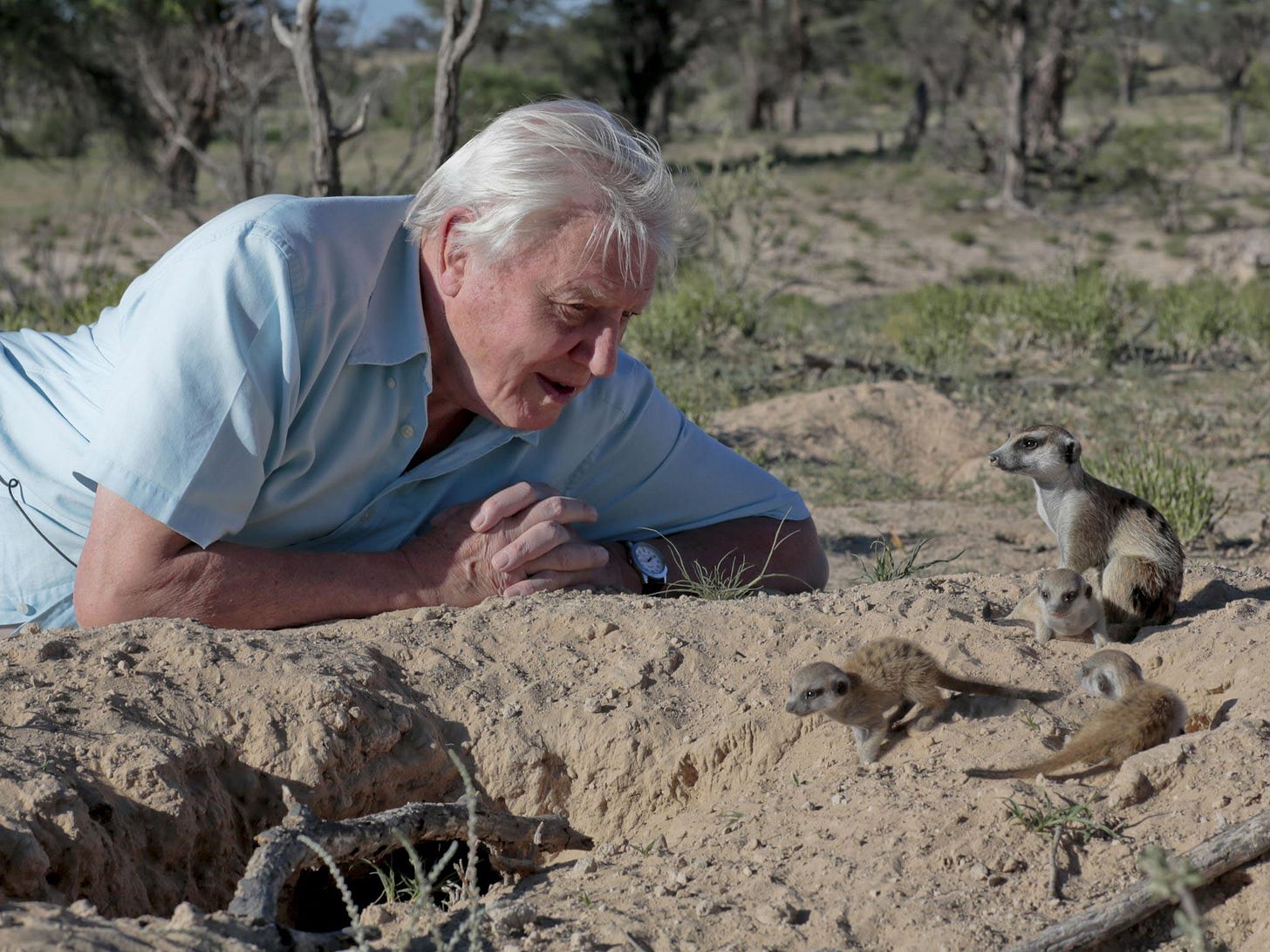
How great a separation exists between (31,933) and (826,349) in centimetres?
845

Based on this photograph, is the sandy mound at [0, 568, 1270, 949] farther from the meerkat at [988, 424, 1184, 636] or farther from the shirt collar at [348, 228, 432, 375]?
the shirt collar at [348, 228, 432, 375]

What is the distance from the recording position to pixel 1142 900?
7.33ft

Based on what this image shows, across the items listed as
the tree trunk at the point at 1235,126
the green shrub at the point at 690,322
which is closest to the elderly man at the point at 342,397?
the green shrub at the point at 690,322

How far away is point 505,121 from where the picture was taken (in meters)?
3.27

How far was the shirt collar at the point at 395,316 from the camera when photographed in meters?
3.23

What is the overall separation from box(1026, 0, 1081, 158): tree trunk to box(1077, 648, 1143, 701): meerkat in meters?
20.7

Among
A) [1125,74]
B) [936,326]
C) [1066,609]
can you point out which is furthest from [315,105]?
[1125,74]

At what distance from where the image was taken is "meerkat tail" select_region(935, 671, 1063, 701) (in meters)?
3.02

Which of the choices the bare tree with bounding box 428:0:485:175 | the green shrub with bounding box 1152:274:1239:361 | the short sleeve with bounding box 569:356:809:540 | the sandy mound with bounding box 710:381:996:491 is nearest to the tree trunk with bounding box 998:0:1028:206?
the green shrub with bounding box 1152:274:1239:361

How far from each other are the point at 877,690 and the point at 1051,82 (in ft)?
75.4

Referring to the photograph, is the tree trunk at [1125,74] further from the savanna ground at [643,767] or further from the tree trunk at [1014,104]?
the savanna ground at [643,767]

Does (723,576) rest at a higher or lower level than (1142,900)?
lower

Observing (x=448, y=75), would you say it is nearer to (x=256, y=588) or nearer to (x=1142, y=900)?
(x=256, y=588)

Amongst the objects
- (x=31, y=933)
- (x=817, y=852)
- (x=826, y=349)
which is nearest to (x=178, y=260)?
(x=31, y=933)
